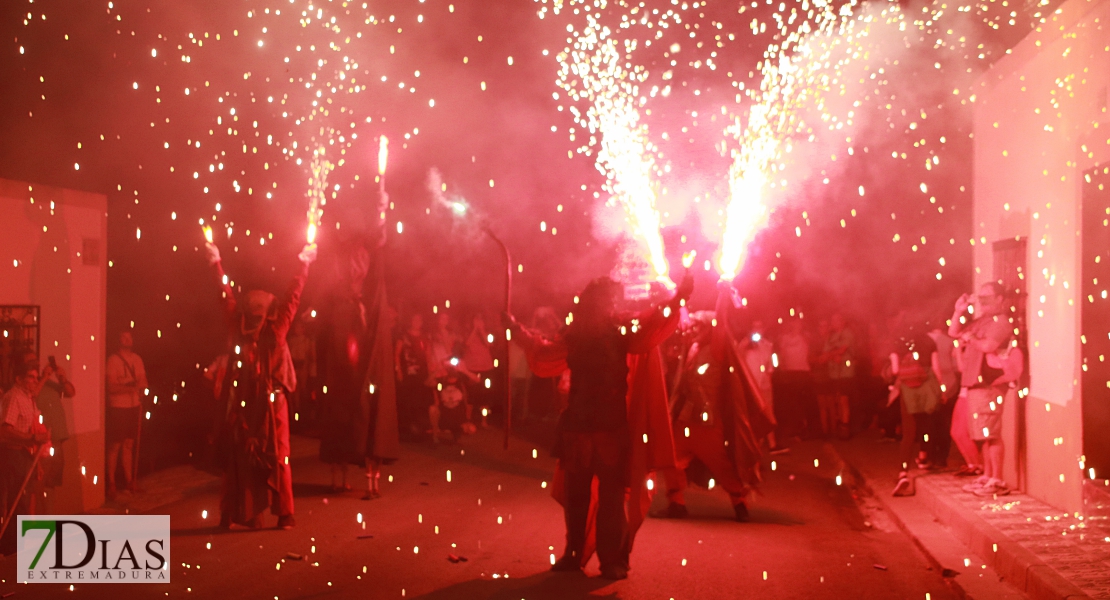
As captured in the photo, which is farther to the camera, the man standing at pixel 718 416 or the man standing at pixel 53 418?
the man standing at pixel 718 416

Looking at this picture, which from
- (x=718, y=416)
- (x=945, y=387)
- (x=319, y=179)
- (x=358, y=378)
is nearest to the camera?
(x=718, y=416)

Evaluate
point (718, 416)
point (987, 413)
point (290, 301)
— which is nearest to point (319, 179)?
point (290, 301)

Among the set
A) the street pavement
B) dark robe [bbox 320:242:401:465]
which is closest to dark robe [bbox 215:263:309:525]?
the street pavement

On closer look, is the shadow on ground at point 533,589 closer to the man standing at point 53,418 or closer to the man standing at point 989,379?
the man standing at point 53,418

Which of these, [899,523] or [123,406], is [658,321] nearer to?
[899,523]

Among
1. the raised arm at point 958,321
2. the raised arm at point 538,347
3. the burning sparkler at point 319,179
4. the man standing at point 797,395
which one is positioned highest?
the burning sparkler at point 319,179

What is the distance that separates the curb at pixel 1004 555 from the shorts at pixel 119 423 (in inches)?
297

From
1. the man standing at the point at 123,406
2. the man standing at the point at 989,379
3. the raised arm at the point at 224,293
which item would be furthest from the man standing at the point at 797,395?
the raised arm at the point at 224,293

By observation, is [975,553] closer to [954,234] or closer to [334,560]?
[334,560]

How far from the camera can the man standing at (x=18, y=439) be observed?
7.58 m

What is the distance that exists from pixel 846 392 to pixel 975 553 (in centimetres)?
771

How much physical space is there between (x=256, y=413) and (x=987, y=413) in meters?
6.73

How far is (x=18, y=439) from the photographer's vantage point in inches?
301

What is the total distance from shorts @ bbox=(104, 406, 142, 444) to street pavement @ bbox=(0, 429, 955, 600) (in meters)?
0.83
